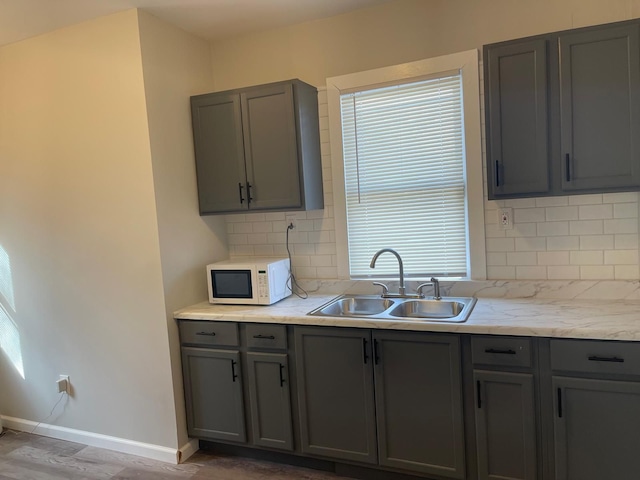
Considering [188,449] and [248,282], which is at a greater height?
[248,282]

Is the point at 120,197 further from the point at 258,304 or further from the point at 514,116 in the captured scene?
the point at 514,116

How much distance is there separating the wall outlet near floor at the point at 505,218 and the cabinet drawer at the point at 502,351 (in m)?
0.82

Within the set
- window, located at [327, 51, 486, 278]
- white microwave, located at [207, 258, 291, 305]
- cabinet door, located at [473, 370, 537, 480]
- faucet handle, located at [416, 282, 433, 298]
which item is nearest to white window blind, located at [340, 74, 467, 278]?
window, located at [327, 51, 486, 278]

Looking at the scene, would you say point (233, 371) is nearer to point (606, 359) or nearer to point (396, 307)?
point (396, 307)

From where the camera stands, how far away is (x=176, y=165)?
2910mm

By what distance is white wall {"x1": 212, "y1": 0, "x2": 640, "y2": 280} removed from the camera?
2.46 m

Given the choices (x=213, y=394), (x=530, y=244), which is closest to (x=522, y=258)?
(x=530, y=244)

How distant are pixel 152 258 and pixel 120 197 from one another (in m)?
0.44

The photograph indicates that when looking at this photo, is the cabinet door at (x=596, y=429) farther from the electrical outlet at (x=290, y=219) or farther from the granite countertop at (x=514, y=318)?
the electrical outlet at (x=290, y=219)

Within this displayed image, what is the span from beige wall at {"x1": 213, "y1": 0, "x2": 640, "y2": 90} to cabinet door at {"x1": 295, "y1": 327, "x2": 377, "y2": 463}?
172 centimetres

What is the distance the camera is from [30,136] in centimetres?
308

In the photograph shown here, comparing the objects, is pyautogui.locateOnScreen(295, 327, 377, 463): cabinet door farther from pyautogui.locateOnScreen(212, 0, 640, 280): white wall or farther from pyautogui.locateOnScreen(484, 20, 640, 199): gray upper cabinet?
pyautogui.locateOnScreen(484, 20, 640, 199): gray upper cabinet

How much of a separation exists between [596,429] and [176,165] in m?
2.70

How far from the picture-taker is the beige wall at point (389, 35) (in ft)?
8.14
